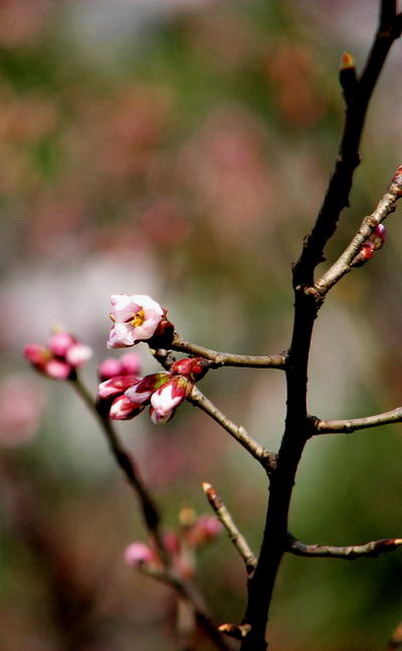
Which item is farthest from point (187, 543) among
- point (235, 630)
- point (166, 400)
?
point (166, 400)

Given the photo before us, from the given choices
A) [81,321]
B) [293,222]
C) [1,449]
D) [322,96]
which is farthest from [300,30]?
[1,449]

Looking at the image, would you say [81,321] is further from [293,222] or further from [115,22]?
[115,22]

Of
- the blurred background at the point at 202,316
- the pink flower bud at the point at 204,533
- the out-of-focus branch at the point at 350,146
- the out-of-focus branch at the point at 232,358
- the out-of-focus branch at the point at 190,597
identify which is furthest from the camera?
the blurred background at the point at 202,316

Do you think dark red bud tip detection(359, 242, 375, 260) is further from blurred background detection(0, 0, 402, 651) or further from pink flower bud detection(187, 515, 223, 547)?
blurred background detection(0, 0, 402, 651)

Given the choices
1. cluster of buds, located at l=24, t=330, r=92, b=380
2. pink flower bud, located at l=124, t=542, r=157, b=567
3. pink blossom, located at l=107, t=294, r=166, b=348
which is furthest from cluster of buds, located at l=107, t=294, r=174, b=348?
pink flower bud, located at l=124, t=542, r=157, b=567

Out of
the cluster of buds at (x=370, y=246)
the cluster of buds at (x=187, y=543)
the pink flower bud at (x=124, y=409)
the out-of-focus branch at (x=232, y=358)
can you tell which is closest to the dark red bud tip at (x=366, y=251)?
the cluster of buds at (x=370, y=246)

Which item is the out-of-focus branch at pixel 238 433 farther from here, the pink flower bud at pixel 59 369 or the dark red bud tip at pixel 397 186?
the pink flower bud at pixel 59 369
